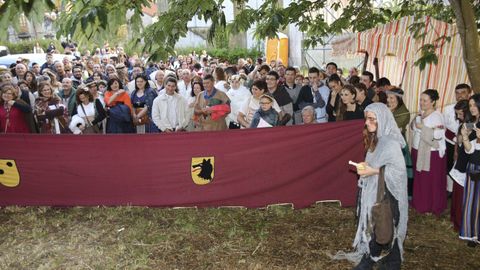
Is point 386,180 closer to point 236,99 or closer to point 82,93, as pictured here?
point 236,99

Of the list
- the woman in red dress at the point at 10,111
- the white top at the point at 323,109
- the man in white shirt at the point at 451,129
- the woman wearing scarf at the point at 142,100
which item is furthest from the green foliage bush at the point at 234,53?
the man in white shirt at the point at 451,129

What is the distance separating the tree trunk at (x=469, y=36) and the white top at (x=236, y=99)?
143 inches

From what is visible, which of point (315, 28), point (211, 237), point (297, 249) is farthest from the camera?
point (315, 28)

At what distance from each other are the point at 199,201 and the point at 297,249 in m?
1.88

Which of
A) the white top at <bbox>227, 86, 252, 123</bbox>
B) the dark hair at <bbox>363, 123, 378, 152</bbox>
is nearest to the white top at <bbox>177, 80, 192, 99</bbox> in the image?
the white top at <bbox>227, 86, 252, 123</bbox>

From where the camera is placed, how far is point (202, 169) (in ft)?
22.9

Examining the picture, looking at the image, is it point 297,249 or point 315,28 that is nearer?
point 297,249

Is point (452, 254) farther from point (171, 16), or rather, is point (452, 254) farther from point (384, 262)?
point (171, 16)

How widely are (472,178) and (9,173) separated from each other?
21.1 ft

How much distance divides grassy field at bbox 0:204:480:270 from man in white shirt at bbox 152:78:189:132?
1.83m

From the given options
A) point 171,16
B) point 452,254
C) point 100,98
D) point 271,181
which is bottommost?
point 452,254

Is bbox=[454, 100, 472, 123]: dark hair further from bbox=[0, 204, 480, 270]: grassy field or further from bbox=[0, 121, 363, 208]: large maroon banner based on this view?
bbox=[0, 204, 480, 270]: grassy field

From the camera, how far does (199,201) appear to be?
7121 millimetres

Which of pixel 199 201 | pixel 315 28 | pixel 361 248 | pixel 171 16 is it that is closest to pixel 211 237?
pixel 199 201
